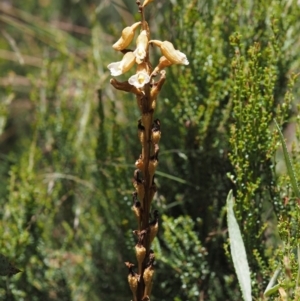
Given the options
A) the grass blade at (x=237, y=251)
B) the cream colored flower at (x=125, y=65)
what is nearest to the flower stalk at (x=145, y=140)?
the cream colored flower at (x=125, y=65)

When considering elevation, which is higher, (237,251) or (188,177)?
(188,177)

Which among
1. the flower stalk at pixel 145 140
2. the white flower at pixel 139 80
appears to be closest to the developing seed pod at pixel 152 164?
the flower stalk at pixel 145 140

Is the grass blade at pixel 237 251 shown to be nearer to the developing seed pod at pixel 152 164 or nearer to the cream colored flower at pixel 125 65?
the developing seed pod at pixel 152 164

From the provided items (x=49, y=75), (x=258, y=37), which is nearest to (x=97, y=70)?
(x=49, y=75)

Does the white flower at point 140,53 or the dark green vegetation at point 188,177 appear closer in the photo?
the white flower at point 140,53

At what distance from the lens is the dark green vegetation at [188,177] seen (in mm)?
938

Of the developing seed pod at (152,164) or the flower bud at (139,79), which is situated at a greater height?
the flower bud at (139,79)

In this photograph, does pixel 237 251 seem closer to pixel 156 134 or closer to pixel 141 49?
pixel 156 134

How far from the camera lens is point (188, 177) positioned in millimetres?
1204

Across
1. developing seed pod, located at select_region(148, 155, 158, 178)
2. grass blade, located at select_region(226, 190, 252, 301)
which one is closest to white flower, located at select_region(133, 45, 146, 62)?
developing seed pod, located at select_region(148, 155, 158, 178)

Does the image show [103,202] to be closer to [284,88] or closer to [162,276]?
[162,276]

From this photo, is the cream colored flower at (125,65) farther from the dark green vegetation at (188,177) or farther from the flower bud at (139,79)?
the dark green vegetation at (188,177)

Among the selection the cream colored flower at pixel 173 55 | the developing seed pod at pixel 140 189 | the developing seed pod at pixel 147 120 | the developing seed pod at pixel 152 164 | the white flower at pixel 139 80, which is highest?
the cream colored flower at pixel 173 55

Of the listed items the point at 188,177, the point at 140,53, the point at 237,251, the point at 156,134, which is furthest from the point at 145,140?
the point at 188,177
